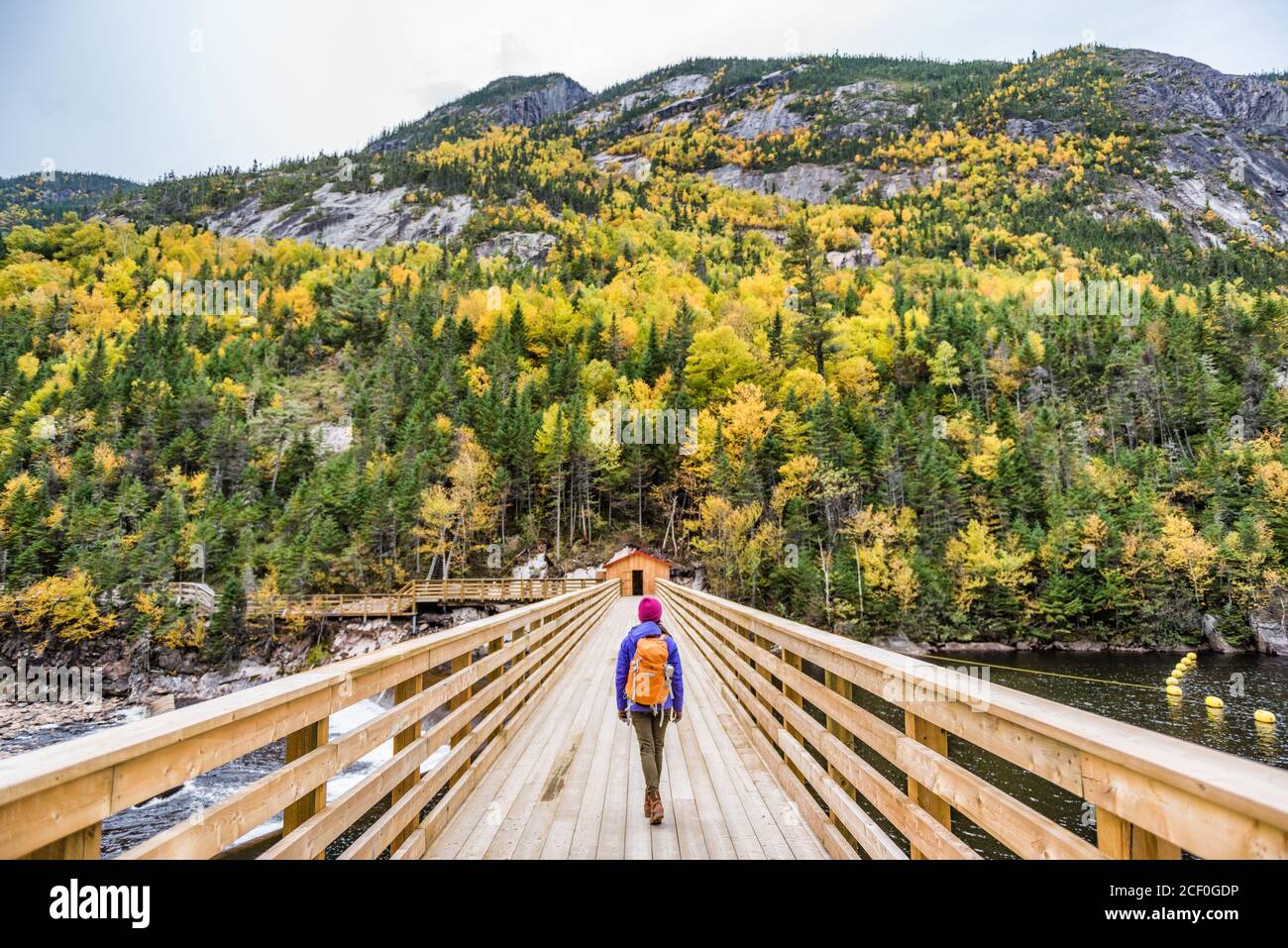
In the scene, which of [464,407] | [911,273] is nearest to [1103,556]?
[464,407]

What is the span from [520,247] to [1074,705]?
4149 inches

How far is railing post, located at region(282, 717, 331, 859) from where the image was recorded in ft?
7.32

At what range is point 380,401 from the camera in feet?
195

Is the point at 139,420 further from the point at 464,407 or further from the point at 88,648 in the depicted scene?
the point at 464,407

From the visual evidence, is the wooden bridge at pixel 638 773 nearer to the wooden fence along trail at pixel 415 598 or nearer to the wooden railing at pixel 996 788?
the wooden railing at pixel 996 788

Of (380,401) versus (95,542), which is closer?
(95,542)

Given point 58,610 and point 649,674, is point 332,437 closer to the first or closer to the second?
point 58,610

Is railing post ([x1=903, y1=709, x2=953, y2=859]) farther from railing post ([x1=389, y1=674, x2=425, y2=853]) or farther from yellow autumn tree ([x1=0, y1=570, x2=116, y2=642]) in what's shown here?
yellow autumn tree ([x1=0, y1=570, x2=116, y2=642])

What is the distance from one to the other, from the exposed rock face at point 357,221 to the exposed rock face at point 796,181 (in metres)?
86.0

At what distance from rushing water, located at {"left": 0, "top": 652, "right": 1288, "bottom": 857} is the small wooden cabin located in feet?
51.6

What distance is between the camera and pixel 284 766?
84.2 inches

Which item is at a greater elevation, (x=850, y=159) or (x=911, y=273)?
(x=850, y=159)
